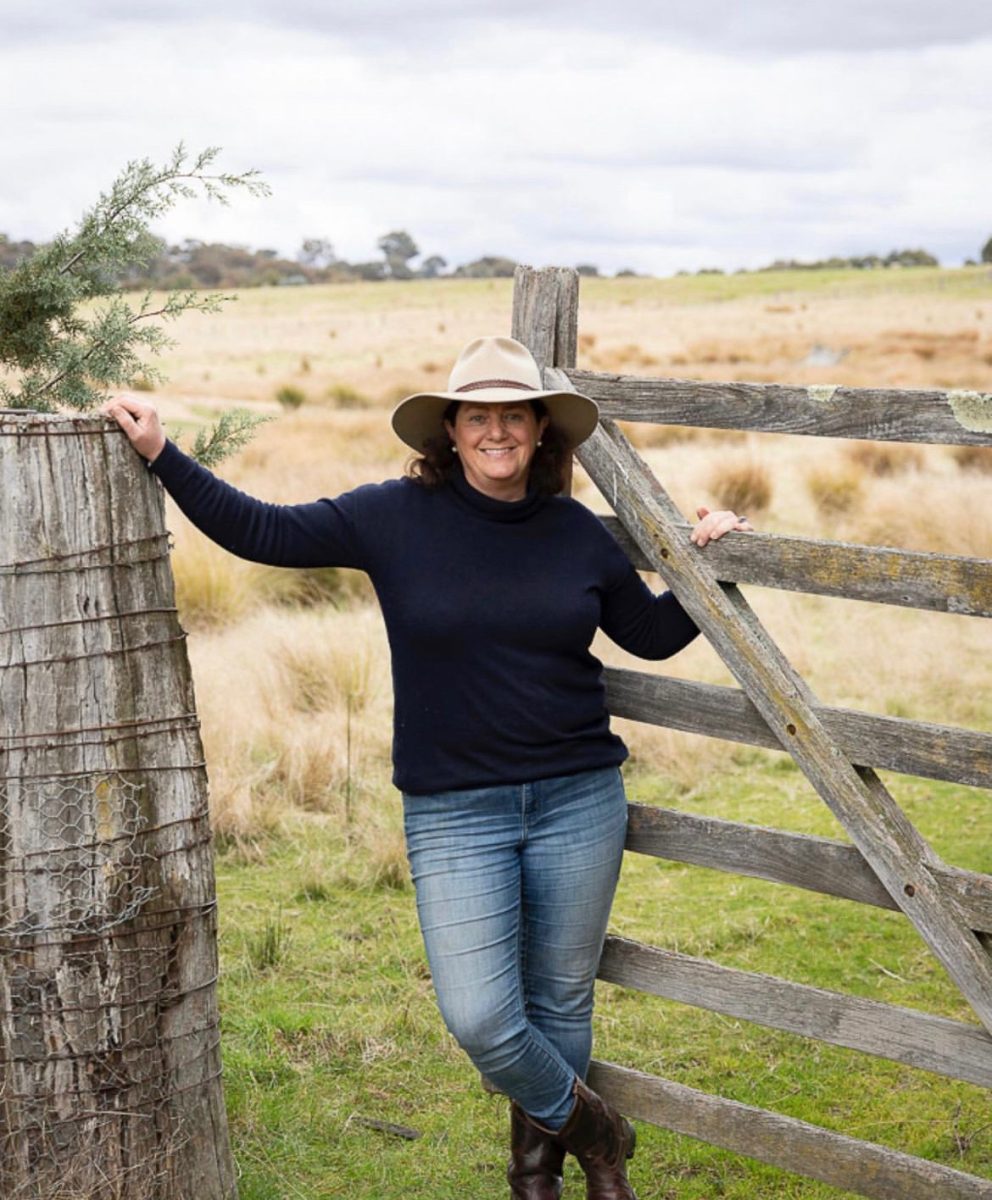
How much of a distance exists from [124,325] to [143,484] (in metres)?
0.60

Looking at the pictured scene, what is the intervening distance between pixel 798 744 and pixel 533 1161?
1.39 m

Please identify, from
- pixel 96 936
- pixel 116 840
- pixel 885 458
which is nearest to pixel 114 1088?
pixel 96 936

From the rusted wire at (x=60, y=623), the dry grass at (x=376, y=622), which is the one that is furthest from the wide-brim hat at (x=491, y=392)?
the dry grass at (x=376, y=622)

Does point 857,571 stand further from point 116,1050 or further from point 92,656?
point 116,1050

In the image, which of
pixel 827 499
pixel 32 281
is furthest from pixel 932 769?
pixel 827 499

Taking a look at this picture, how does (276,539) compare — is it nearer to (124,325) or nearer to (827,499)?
(124,325)

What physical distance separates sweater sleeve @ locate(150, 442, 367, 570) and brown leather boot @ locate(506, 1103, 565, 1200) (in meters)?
1.61

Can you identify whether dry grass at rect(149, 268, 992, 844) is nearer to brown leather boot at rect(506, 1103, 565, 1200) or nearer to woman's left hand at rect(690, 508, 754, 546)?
brown leather boot at rect(506, 1103, 565, 1200)

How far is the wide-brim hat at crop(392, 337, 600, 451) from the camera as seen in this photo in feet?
12.4

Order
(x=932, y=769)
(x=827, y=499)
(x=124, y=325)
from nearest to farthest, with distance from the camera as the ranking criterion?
(x=932, y=769)
(x=124, y=325)
(x=827, y=499)

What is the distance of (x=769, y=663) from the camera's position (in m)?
3.88

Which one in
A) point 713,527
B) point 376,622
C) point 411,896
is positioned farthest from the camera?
point 376,622

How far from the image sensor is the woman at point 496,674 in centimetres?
373

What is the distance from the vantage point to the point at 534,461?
4.01 meters
